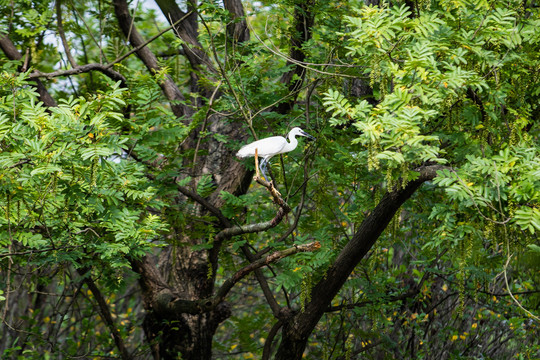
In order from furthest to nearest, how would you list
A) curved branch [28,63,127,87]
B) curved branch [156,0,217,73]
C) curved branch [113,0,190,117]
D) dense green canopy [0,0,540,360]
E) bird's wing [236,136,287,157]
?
curved branch [113,0,190,117]
curved branch [156,0,217,73]
curved branch [28,63,127,87]
bird's wing [236,136,287,157]
dense green canopy [0,0,540,360]

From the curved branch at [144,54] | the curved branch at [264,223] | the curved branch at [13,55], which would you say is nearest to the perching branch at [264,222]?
the curved branch at [264,223]

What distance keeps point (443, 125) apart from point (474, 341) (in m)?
3.00

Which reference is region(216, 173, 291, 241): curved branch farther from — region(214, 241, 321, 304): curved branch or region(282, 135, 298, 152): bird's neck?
region(282, 135, 298, 152): bird's neck

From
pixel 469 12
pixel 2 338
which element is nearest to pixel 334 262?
pixel 469 12

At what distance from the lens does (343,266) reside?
4359 millimetres

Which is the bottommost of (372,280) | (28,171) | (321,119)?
(28,171)

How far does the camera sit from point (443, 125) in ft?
12.5

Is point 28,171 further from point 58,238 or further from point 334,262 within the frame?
point 334,262

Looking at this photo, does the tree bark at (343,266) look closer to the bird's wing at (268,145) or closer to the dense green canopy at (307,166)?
the dense green canopy at (307,166)

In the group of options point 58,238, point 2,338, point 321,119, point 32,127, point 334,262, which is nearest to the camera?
point 32,127

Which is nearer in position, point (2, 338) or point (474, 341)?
point (474, 341)

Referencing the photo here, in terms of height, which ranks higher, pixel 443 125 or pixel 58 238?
pixel 443 125

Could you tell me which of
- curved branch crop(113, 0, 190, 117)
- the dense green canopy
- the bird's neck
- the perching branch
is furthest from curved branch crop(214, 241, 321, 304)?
curved branch crop(113, 0, 190, 117)

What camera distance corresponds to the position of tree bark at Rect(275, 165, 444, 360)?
394 cm
